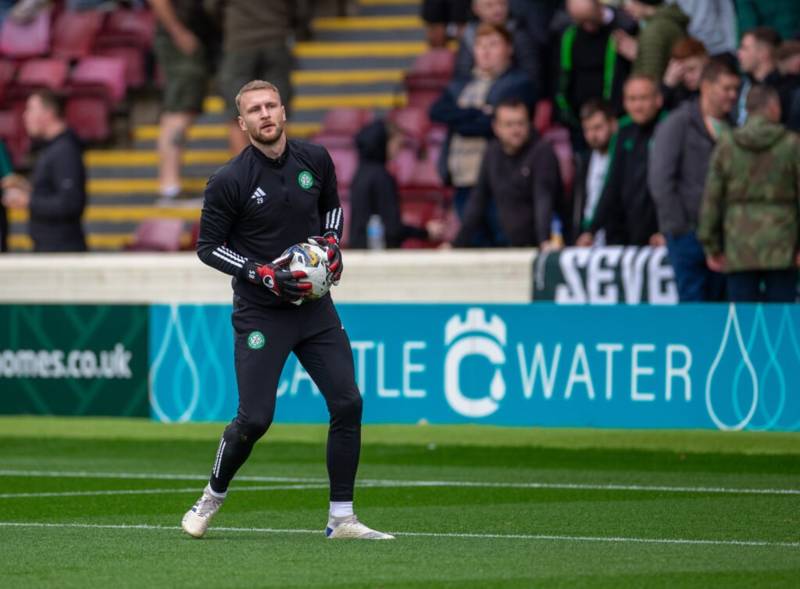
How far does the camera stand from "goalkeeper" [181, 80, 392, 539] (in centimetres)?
951

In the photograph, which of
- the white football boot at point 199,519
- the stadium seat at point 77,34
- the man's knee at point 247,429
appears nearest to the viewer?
the man's knee at point 247,429

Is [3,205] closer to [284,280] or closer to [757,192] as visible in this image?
[757,192]

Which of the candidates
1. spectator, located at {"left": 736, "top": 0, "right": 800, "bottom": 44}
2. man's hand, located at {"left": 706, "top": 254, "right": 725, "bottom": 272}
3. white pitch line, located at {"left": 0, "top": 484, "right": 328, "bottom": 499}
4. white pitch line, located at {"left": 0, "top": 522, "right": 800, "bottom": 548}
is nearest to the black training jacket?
white pitch line, located at {"left": 0, "top": 522, "right": 800, "bottom": 548}

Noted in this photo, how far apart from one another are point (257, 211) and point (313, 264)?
1.55 ft

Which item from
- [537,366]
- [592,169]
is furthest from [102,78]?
[537,366]

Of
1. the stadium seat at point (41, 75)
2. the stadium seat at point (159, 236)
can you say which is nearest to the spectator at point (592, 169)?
the stadium seat at point (159, 236)

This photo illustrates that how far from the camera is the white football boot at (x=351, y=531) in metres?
9.53

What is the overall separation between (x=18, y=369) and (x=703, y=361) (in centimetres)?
648

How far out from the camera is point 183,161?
2255cm

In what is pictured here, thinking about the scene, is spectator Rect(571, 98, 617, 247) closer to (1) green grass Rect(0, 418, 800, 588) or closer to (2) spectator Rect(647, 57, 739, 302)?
(2) spectator Rect(647, 57, 739, 302)

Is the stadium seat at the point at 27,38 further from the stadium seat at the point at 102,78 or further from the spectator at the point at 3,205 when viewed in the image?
the spectator at the point at 3,205

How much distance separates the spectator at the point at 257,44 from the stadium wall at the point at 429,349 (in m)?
2.99

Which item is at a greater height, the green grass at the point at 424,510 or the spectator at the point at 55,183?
the spectator at the point at 55,183

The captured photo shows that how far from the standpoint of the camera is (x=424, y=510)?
1102 centimetres
